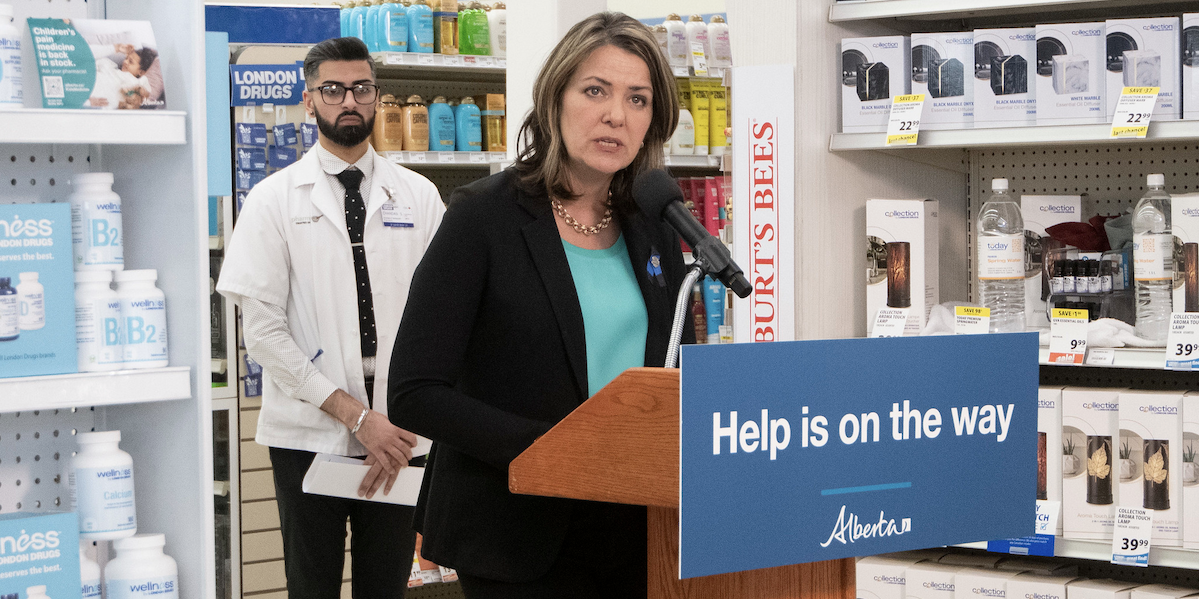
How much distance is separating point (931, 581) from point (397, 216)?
1.96 meters

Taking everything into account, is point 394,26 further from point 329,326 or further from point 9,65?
point 9,65

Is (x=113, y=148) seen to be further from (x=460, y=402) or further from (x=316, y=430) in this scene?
(x=316, y=430)

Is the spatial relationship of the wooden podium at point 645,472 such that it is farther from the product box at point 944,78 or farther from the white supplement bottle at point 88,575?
the product box at point 944,78

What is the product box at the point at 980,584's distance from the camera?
107 inches

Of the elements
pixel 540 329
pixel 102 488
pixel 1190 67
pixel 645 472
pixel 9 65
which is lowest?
pixel 102 488

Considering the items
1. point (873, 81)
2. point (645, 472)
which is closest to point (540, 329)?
point (645, 472)

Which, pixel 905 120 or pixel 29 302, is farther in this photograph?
pixel 905 120

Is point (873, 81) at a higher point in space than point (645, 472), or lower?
higher

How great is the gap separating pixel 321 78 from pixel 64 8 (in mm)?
1674

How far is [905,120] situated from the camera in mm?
2801

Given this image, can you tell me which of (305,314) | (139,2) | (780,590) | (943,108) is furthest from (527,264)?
(305,314)

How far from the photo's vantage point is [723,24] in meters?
4.55

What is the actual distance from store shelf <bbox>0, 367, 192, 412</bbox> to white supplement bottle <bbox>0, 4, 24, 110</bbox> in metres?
0.41

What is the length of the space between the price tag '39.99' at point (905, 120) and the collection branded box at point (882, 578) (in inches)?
43.8
